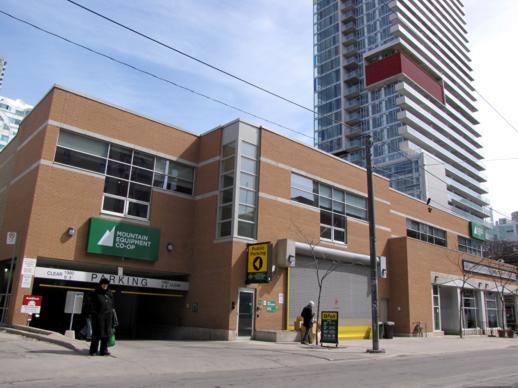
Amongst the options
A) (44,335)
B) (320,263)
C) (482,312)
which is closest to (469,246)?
(482,312)

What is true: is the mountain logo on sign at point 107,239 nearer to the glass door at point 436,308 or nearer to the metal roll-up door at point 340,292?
the metal roll-up door at point 340,292

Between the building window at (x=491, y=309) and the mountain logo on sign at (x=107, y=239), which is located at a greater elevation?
the mountain logo on sign at (x=107, y=239)

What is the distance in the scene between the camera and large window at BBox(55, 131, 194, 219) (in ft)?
69.9

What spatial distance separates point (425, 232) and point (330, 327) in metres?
21.6

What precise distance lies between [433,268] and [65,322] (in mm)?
23835

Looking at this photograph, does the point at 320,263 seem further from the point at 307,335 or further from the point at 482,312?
the point at 482,312

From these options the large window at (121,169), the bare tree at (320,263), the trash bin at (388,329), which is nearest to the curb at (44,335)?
the large window at (121,169)

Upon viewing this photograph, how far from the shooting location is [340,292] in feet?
87.6

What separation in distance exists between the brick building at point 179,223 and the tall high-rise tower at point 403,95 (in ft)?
214

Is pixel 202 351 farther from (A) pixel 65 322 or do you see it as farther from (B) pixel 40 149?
(A) pixel 65 322

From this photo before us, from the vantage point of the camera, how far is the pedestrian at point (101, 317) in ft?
37.6

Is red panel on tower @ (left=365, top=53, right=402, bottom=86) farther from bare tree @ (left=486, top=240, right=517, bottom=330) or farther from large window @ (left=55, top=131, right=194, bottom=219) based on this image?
large window @ (left=55, top=131, right=194, bottom=219)

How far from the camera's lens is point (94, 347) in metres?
11.8

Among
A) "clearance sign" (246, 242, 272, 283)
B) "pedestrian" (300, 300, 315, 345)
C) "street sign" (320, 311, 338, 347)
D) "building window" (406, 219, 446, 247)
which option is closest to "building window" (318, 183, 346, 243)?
"clearance sign" (246, 242, 272, 283)
